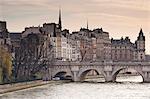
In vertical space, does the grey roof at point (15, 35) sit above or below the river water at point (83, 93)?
above

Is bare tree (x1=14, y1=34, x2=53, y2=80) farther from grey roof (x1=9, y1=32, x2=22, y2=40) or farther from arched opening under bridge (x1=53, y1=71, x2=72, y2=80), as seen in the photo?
grey roof (x1=9, y1=32, x2=22, y2=40)

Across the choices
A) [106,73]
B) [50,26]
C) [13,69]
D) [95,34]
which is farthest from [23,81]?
[95,34]

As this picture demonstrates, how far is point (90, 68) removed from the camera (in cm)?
8500

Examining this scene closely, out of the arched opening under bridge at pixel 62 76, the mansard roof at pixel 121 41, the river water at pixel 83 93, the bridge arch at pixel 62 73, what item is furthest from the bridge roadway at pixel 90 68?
the mansard roof at pixel 121 41

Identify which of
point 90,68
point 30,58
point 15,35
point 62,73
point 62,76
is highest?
point 15,35

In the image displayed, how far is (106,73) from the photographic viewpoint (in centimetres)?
8412

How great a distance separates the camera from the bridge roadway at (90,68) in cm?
8294

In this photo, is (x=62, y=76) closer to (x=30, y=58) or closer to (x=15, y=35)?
(x=30, y=58)

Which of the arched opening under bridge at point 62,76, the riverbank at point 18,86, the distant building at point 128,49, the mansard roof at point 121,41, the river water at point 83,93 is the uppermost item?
the mansard roof at point 121,41

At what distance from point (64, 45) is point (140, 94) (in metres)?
52.0

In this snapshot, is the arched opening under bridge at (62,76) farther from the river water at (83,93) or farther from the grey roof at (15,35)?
the grey roof at (15,35)

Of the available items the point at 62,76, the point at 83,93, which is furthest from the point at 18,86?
the point at 62,76

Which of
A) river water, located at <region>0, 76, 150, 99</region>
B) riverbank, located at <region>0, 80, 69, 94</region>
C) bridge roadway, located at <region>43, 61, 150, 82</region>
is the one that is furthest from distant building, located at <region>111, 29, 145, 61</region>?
river water, located at <region>0, 76, 150, 99</region>

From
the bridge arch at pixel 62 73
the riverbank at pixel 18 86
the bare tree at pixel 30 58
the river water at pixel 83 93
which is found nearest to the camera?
the river water at pixel 83 93
